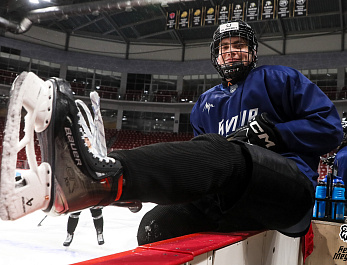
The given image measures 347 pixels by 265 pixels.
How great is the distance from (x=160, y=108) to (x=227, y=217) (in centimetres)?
1382

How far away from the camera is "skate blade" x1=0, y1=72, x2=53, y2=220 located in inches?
24.2

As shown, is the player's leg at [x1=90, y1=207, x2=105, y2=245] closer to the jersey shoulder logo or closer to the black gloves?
the jersey shoulder logo

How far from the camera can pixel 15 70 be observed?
568 inches

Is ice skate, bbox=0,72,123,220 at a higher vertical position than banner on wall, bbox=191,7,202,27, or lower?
lower

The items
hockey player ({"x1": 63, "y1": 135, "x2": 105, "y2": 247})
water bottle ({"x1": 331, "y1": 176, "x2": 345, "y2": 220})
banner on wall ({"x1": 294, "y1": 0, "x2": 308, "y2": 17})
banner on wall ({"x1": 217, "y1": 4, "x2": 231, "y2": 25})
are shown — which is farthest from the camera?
banner on wall ({"x1": 217, "y1": 4, "x2": 231, "y2": 25})

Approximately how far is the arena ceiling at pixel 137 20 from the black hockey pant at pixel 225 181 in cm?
820

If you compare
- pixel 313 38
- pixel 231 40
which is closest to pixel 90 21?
pixel 313 38

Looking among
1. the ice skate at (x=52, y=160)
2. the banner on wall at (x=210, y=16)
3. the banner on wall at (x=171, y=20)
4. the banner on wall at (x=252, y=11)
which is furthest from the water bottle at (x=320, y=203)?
the banner on wall at (x=171, y=20)

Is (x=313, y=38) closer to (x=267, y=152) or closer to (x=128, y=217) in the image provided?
(x=128, y=217)

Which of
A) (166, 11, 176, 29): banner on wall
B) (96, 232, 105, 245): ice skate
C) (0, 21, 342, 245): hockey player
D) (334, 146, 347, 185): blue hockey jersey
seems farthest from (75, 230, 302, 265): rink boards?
(166, 11, 176, 29): banner on wall

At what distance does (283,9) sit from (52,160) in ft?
28.3

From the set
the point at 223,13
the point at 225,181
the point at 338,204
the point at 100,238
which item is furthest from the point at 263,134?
the point at 223,13

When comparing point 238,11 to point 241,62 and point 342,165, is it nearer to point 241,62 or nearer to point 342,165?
point 342,165

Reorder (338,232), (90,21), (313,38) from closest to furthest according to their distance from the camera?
(338,232) → (313,38) → (90,21)
